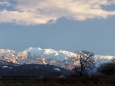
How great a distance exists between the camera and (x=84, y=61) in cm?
15888

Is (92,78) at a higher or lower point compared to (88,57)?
lower

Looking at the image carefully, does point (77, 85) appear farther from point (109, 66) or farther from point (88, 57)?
point (88, 57)

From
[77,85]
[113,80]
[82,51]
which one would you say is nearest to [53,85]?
[77,85]

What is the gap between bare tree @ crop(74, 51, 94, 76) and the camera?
492 feet

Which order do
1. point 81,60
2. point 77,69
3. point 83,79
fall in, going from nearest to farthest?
1. point 83,79
2. point 77,69
3. point 81,60

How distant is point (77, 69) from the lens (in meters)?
148

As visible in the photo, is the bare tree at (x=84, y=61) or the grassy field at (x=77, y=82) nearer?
the grassy field at (x=77, y=82)

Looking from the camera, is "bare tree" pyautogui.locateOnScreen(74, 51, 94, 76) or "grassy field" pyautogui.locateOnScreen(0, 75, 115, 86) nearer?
"grassy field" pyautogui.locateOnScreen(0, 75, 115, 86)

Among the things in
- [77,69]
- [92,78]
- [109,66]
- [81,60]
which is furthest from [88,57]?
[92,78]

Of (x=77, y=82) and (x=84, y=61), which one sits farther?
(x=84, y=61)

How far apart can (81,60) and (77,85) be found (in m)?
123

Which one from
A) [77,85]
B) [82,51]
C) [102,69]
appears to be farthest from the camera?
[82,51]

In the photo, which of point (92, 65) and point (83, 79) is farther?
point (92, 65)

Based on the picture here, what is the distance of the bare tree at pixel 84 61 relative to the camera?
150m
